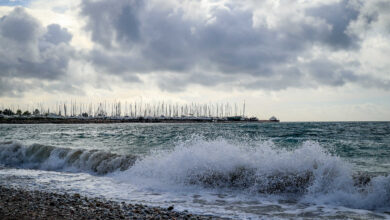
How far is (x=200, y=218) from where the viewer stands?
241 inches

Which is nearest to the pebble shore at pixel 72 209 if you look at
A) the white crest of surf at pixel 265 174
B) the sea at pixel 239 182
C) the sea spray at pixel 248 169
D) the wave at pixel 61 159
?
the sea at pixel 239 182

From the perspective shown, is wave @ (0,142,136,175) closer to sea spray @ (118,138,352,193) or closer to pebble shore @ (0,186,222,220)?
sea spray @ (118,138,352,193)

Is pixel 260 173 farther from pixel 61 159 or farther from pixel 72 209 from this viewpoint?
pixel 61 159

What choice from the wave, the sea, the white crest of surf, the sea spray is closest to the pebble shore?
the sea

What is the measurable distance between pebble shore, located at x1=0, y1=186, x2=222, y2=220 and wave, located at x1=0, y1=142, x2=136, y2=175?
5.04m

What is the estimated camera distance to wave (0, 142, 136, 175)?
42.0ft

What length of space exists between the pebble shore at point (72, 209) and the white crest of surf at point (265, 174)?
2.83 m

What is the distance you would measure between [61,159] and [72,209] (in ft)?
31.9

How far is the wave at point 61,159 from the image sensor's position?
12.8 metres

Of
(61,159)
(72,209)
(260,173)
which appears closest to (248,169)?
(260,173)

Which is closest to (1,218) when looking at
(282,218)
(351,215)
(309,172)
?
(282,218)

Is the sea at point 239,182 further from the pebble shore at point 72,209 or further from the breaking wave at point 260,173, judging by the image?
the pebble shore at point 72,209

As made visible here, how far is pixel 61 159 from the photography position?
593 inches

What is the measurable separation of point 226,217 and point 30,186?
6.88 m
